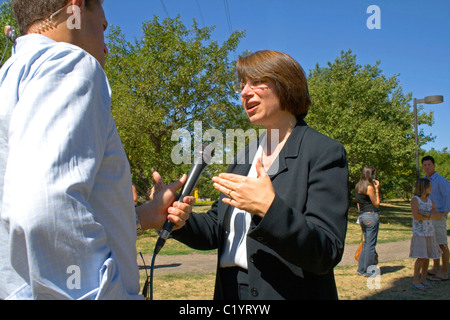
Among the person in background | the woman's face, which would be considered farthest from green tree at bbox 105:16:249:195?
the woman's face

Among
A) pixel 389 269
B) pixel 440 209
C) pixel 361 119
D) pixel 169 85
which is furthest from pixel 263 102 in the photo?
pixel 361 119

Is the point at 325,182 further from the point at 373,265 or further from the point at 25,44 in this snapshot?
the point at 373,265

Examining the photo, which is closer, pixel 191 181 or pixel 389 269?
pixel 191 181

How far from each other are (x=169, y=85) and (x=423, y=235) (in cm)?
1138

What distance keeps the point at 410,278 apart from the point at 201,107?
36.8 feet

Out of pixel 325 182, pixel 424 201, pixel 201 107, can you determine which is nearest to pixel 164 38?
pixel 201 107

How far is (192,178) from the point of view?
1.83 meters

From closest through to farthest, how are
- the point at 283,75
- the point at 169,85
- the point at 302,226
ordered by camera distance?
the point at 302,226, the point at 283,75, the point at 169,85

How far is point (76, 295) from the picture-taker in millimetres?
894

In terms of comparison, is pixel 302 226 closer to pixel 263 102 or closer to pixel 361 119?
pixel 263 102

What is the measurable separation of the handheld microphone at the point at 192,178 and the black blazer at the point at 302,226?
0.38m

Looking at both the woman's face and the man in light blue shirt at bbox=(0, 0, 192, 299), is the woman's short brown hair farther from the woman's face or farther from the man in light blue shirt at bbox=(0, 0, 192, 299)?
the man in light blue shirt at bbox=(0, 0, 192, 299)

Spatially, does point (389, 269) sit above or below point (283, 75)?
below

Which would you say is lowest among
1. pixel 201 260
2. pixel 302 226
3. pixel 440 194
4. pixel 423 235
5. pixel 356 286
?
pixel 201 260
